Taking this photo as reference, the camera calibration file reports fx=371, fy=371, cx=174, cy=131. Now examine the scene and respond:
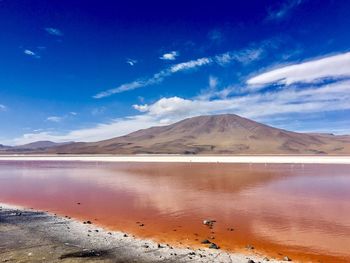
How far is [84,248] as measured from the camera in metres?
12.9

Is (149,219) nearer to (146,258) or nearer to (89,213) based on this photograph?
(89,213)

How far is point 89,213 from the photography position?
21047mm

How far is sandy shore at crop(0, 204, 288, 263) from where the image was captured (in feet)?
38.6

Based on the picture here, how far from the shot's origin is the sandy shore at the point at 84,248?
11.8 m

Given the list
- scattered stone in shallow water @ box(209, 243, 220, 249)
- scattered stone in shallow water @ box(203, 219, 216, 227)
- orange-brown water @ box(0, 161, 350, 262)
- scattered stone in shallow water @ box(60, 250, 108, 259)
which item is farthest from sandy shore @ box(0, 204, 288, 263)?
scattered stone in shallow water @ box(203, 219, 216, 227)

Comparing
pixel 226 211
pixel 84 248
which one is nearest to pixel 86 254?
pixel 84 248

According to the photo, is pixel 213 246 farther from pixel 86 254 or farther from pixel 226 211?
pixel 226 211

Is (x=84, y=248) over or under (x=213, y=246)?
over

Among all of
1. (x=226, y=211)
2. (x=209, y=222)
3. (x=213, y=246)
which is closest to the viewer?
(x=213, y=246)

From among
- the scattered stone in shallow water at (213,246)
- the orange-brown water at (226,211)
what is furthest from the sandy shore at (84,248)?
the orange-brown water at (226,211)

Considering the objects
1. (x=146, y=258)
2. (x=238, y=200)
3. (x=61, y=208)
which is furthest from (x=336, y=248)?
(x=61, y=208)

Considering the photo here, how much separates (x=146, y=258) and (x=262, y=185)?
23633mm

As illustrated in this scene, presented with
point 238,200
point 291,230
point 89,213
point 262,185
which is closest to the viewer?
point 291,230

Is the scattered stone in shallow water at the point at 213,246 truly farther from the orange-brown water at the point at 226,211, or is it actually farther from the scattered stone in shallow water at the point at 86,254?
the scattered stone in shallow water at the point at 86,254
